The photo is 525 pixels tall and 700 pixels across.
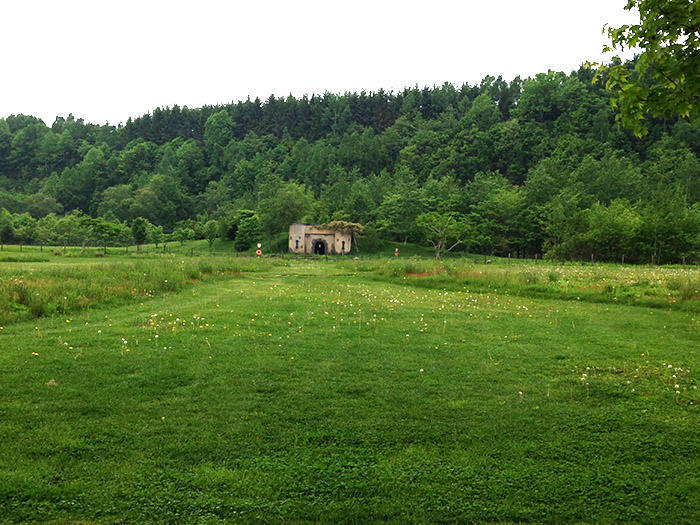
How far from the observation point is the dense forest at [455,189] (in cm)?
7331

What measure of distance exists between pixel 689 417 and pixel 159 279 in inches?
906

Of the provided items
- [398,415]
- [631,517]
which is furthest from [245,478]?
[631,517]

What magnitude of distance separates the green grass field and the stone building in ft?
248

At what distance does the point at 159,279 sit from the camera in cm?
2375

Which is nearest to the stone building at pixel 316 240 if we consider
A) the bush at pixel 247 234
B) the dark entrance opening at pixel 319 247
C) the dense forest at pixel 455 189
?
the dark entrance opening at pixel 319 247

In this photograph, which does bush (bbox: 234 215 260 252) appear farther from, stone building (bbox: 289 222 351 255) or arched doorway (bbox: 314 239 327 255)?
arched doorway (bbox: 314 239 327 255)

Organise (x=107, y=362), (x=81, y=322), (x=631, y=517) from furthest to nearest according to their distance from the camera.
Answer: (x=81, y=322) → (x=107, y=362) → (x=631, y=517)

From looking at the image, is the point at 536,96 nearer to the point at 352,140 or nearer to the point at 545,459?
the point at 352,140

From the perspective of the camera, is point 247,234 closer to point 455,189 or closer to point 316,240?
point 316,240

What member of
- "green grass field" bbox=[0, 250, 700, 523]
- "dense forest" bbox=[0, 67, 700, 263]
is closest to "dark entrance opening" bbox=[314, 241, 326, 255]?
"dense forest" bbox=[0, 67, 700, 263]

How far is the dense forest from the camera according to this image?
2886 inches

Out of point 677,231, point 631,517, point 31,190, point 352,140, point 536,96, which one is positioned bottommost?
point 631,517

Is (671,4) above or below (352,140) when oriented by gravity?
below

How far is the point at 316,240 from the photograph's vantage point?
93.2 m
